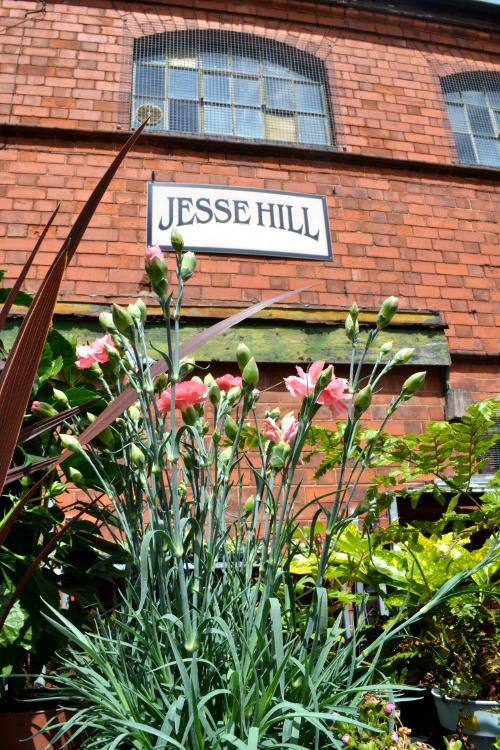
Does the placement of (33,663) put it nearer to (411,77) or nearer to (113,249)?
(113,249)

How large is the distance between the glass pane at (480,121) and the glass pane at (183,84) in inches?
88.3

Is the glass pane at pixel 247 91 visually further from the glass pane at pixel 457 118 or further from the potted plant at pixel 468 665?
the potted plant at pixel 468 665

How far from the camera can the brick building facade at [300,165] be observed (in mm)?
3764

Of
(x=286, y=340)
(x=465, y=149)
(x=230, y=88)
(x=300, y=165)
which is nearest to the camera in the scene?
(x=286, y=340)

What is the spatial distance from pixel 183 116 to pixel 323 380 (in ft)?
13.1

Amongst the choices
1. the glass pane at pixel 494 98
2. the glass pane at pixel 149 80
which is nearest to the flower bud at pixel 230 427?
the glass pane at pixel 149 80

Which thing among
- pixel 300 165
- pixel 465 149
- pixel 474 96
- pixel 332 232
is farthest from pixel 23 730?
pixel 474 96

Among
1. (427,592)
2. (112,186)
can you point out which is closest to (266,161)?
(112,186)

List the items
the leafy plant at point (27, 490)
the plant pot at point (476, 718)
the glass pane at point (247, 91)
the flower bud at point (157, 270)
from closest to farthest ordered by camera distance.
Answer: the leafy plant at point (27, 490), the flower bud at point (157, 270), the plant pot at point (476, 718), the glass pane at point (247, 91)

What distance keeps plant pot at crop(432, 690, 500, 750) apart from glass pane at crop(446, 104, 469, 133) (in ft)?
15.5

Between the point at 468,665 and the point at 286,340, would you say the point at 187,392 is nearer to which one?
the point at 468,665

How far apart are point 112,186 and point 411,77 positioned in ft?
8.51

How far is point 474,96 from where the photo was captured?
17.1 feet

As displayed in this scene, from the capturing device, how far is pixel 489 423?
5.69 feet
